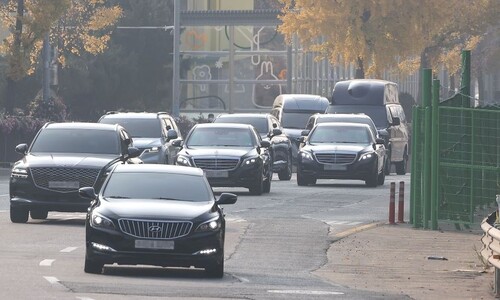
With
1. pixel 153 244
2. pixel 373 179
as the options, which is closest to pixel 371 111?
pixel 373 179

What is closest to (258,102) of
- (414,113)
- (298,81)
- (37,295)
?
(298,81)

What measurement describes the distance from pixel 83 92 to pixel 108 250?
190 feet

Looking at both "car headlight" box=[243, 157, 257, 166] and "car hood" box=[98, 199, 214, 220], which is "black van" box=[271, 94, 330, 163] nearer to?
"car headlight" box=[243, 157, 257, 166]

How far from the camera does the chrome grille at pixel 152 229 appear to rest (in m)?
18.3

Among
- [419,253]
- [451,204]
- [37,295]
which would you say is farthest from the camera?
[451,204]

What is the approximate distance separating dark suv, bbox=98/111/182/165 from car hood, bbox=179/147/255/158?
1408 millimetres

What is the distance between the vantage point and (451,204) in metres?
26.4

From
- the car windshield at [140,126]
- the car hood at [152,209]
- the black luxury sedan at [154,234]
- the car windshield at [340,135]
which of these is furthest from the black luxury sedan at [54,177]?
the car windshield at [340,135]

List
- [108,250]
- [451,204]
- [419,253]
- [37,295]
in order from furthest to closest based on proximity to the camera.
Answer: [451,204], [419,253], [108,250], [37,295]

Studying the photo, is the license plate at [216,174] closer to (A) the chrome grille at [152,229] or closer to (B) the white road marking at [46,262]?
(B) the white road marking at [46,262]

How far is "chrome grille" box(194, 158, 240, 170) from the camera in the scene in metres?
34.7

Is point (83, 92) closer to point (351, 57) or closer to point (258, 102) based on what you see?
point (258, 102)

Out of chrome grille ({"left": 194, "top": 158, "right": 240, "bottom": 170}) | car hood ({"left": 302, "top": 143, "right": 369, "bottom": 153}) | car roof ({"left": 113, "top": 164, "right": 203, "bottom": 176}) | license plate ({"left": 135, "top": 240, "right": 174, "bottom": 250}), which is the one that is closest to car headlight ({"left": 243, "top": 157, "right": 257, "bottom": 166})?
chrome grille ({"left": 194, "top": 158, "right": 240, "bottom": 170})

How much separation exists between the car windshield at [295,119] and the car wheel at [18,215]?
26.0 meters
